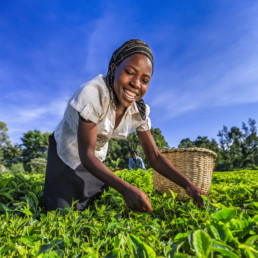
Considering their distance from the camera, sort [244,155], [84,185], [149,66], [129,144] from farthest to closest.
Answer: [244,155]
[129,144]
[84,185]
[149,66]

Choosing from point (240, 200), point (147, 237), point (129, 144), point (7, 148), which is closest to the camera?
point (147, 237)

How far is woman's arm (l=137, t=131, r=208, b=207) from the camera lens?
191 centimetres

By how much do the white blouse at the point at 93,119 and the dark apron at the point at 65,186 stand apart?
3.6 inches

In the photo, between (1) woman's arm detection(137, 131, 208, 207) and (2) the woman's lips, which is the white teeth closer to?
(2) the woman's lips

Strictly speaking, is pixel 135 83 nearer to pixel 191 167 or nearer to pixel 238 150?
pixel 191 167

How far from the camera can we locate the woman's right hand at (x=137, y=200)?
4.62ft

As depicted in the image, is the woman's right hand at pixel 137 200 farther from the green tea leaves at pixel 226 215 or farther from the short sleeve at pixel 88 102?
the short sleeve at pixel 88 102

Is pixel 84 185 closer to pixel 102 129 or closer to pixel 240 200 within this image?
pixel 102 129

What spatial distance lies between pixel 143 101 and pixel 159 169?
31.9 inches

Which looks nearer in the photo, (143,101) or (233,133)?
(143,101)

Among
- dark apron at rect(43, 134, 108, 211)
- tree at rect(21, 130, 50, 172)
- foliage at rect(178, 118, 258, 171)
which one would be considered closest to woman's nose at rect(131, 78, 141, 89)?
dark apron at rect(43, 134, 108, 211)

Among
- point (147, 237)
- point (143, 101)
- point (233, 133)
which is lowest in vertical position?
point (147, 237)

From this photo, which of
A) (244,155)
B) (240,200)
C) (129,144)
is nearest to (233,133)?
→ (244,155)

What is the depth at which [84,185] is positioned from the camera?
7.04 feet
